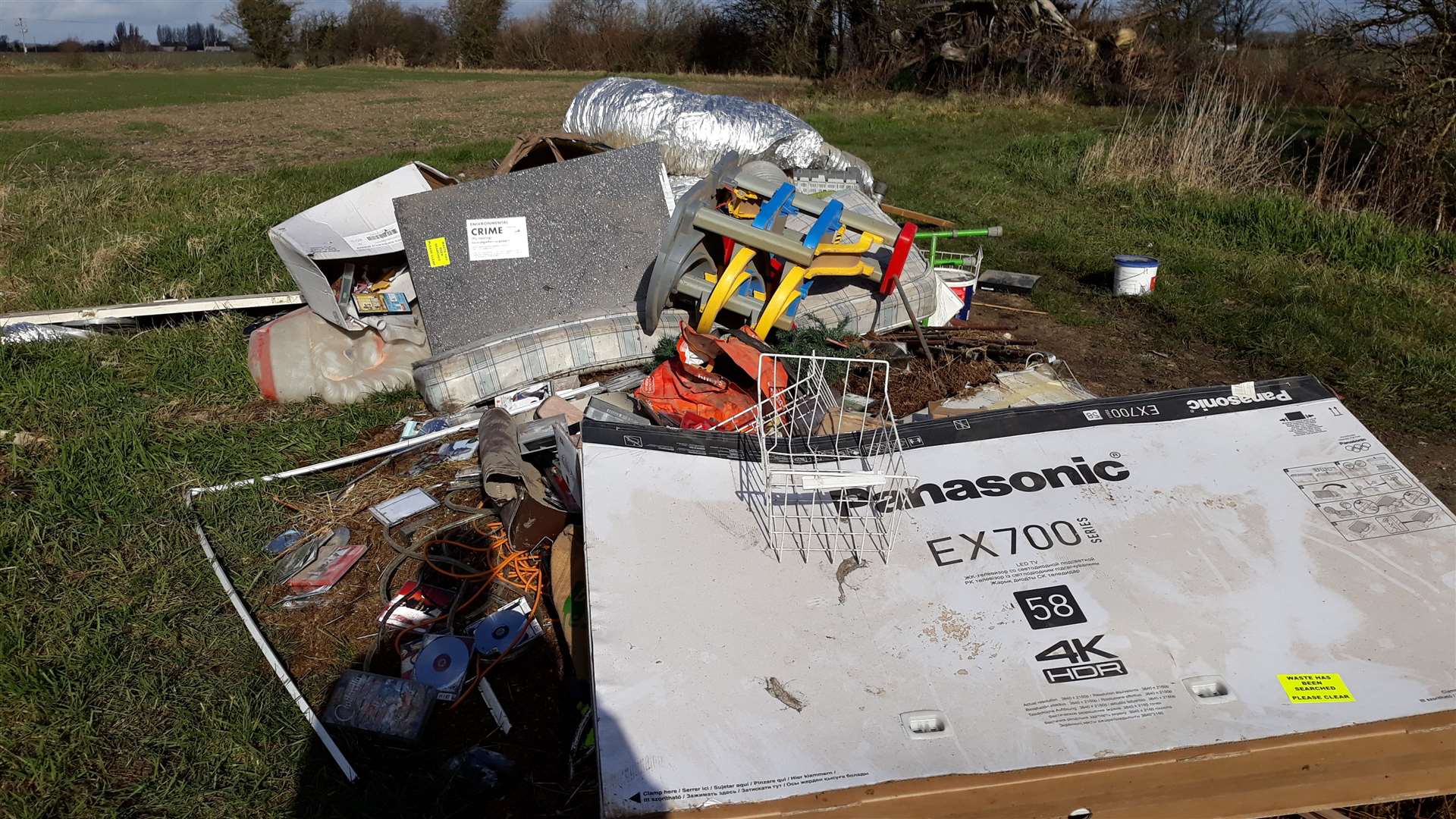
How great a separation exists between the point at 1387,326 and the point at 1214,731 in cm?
467

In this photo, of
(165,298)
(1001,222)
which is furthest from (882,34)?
(165,298)

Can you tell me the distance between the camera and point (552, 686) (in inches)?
103

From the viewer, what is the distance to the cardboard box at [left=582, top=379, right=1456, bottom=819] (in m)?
1.60

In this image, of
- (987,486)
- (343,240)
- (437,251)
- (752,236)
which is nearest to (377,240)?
(343,240)

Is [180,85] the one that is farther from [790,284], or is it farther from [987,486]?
[987,486]

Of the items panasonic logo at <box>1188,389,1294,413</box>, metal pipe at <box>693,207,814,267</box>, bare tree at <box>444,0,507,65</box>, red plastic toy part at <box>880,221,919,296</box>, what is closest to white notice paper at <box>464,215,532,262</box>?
metal pipe at <box>693,207,814,267</box>

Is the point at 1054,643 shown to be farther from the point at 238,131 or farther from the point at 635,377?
the point at 238,131

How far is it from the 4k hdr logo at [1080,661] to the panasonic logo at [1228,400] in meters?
0.99

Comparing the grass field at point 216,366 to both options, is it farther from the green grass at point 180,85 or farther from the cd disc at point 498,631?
the green grass at point 180,85

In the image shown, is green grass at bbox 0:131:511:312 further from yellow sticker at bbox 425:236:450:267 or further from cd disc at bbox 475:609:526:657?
cd disc at bbox 475:609:526:657

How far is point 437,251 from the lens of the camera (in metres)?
4.50

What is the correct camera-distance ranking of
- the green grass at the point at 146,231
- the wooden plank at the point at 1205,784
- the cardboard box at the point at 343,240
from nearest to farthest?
the wooden plank at the point at 1205,784 < the cardboard box at the point at 343,240 < the green grass at the point at 146,231

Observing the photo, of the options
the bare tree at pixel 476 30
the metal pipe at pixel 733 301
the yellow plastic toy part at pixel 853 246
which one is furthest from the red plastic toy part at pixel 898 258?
the bare tree at pixel 476 30

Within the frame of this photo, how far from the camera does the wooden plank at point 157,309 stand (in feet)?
15.9
